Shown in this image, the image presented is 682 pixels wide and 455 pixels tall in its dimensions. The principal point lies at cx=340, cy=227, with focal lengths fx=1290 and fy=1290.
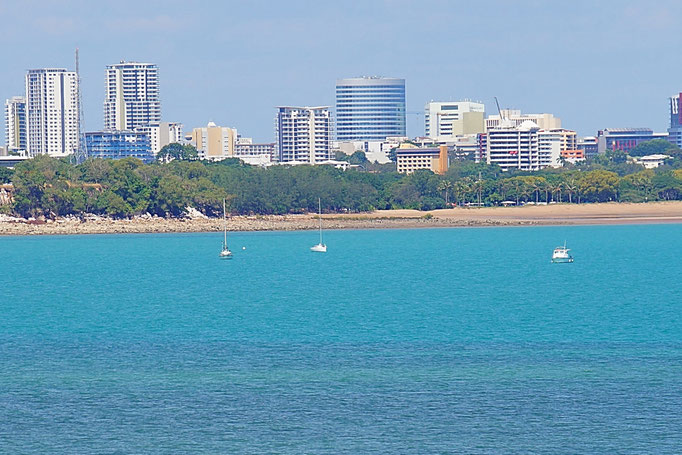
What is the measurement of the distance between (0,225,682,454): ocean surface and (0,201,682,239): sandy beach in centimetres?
7218

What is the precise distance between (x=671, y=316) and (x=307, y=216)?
420 feet

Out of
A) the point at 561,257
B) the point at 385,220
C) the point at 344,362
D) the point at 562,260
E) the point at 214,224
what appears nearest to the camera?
the point at 344,362

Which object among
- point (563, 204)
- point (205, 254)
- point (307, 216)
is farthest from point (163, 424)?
point (563, 204)

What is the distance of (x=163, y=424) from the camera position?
35875mm

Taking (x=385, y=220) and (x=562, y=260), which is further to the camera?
(x=385, y=220)

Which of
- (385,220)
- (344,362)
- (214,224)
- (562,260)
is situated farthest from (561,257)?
(385,220)

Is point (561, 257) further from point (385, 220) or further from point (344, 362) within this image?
point (385, 220)

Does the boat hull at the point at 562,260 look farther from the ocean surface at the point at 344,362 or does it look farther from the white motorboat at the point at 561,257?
the ocean surface at the point at 344,362

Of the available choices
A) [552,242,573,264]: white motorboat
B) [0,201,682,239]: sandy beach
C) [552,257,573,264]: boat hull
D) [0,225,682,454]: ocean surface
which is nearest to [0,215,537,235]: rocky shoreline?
[0,201,682,239]: sandy beach

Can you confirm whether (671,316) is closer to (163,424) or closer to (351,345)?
(351,345)

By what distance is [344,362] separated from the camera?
4675cm

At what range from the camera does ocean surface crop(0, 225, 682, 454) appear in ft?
113

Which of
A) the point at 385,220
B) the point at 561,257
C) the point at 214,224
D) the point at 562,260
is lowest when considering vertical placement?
the point at 562,260

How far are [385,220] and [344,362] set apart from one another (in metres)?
141
